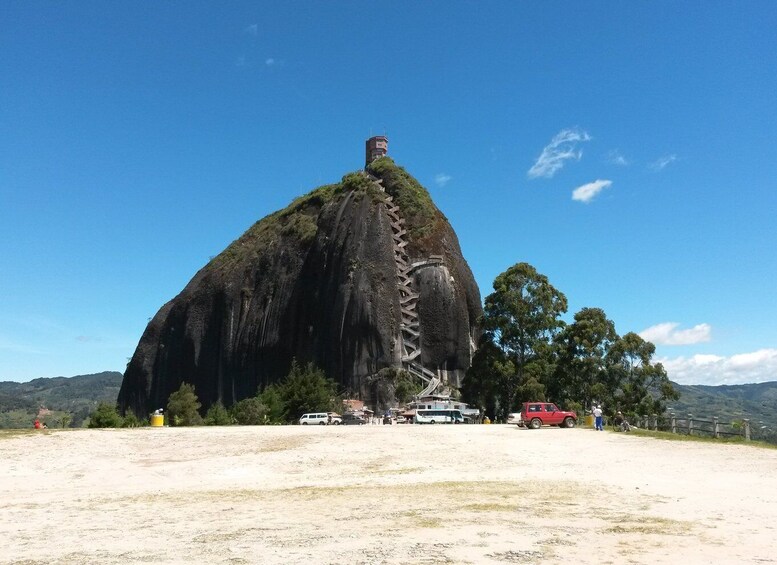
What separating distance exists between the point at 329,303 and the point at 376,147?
35.1 meters

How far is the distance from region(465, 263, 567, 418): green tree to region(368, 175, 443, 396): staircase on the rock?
43.3ft

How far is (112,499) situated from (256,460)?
8.41 meters

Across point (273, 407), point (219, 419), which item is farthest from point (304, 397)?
point (219, 419)

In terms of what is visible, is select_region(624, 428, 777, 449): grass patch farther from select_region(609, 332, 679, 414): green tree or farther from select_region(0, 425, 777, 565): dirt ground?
select_region(609, 332, 679, 414): green tree

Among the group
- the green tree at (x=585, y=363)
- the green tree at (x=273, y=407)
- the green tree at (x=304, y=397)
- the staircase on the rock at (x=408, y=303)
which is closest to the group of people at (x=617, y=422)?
the green tree at (x=585, y=363)

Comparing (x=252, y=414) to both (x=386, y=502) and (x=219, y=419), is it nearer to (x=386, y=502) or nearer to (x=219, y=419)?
(x=219, y=419)

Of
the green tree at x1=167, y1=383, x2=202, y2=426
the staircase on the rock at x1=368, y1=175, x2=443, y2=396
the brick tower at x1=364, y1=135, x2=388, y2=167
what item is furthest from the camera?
the brick tower at x1=364, y1=135, x2=388, y2=167

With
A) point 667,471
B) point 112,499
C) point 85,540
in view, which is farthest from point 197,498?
point 667,471

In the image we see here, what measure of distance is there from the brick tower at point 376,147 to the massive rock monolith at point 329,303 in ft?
19.9

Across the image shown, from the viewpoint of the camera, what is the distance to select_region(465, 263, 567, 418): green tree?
56.5m

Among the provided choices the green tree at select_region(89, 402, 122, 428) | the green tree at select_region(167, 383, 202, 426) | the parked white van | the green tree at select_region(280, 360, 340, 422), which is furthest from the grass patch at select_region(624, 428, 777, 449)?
the green tree at select_region(167, 383, 202, 426)

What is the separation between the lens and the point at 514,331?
57281 millimetres

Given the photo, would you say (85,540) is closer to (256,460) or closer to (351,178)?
(256,460)

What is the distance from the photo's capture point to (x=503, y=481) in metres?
18.2
